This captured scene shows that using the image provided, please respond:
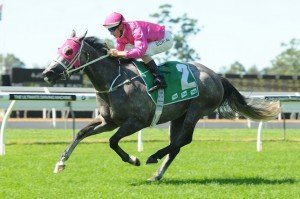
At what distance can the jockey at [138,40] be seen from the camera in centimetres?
788

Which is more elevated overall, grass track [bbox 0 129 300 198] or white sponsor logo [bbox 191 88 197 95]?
white sponsor logo [bbox 191 88 197 95]

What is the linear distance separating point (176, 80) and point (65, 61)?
4.71 feet

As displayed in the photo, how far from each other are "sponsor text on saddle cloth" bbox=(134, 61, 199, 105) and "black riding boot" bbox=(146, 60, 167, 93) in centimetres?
5

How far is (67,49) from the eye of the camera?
25.4 feet

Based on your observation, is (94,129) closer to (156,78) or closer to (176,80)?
(156,78)

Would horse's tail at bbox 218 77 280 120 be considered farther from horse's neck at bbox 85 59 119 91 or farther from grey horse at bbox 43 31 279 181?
horse's neck at bbox 85 59 119 91

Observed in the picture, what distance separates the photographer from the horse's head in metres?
7.63

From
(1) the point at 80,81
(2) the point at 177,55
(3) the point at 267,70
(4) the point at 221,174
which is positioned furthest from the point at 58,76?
(3) the point at 267,70

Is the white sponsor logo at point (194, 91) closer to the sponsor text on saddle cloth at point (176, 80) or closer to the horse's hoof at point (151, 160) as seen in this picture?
the sponsor text on saddle cloth at point (176, 80)

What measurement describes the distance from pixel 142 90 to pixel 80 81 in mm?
21770

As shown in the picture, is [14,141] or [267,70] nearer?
[14,141]

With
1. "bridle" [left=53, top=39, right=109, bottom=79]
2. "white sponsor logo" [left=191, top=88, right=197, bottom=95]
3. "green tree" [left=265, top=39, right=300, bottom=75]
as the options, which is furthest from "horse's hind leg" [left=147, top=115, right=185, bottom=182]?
"green tree" [left=265, top=39, right=300, bottom=75]

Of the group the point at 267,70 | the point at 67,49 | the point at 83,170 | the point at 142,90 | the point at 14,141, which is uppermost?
the point at 67,49

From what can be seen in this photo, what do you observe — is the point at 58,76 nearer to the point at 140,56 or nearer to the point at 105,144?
the point at 140,56
